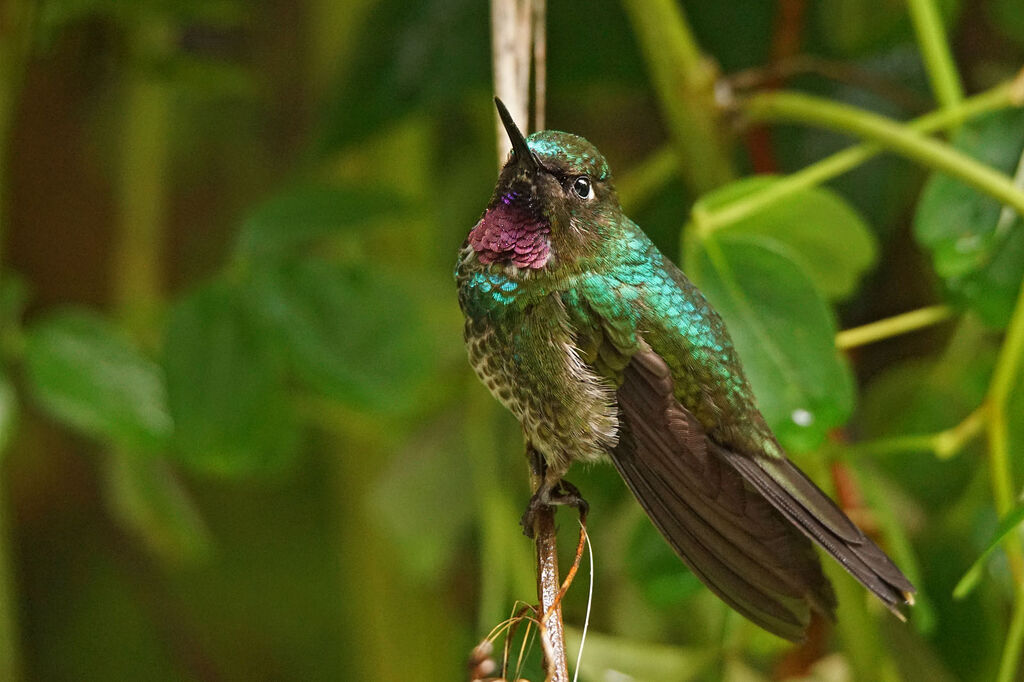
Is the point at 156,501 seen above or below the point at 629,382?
below

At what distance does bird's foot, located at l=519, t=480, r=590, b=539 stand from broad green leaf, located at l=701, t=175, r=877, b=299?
0.32m

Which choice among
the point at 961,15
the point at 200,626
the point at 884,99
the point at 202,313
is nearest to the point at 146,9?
the point at 202,313

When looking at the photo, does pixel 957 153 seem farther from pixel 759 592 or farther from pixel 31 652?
pixel 31 652

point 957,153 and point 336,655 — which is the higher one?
point 957,153

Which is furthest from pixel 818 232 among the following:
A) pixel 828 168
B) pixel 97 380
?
pixel 97 380

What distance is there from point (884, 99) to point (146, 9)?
1175mm

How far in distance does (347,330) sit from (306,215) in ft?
0.57

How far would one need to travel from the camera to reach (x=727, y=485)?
998 mm

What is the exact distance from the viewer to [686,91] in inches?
52.1

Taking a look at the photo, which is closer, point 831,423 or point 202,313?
point 831,423

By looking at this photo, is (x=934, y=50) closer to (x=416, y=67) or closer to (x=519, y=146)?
(x=519, y=146)

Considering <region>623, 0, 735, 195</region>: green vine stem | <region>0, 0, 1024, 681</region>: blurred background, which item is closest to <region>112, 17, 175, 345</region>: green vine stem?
<region>0, 0, 1024, 681</region>: blurred background

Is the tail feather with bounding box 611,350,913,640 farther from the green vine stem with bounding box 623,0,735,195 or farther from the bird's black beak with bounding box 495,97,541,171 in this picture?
the green vine stem with bounding box 623,0,735,195

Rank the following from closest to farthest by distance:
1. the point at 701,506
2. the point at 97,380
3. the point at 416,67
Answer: the point at 701,506
the point at 97,380
the point at 416,67
